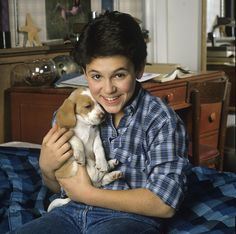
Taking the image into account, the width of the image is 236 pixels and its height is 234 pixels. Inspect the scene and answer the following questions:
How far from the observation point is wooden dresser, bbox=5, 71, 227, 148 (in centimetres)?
229

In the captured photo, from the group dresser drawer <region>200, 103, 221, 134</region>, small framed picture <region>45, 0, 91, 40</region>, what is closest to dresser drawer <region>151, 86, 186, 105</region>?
dresser drawer <region>200, 103, 221, 134</region>

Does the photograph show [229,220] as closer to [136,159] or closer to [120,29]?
[136,159]

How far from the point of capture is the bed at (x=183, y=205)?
1.42m

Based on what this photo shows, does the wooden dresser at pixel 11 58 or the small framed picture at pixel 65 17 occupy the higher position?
the small framed picture at pixel 65 17

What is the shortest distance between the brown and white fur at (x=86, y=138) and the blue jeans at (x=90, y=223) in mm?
95

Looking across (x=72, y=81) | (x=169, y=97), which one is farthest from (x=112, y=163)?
(x=169, y=97)

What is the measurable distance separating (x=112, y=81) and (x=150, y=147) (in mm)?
209

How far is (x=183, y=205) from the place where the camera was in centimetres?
157

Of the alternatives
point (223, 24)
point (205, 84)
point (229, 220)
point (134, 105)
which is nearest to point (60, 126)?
point (134, 105)

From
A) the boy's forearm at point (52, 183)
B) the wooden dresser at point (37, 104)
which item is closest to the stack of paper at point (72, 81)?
the wooden dresser at point (37, 104)

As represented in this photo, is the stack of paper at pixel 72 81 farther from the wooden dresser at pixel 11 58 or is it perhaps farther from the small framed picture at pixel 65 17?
the small framed picture at pixel 65 17

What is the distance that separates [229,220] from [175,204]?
27 centimetres

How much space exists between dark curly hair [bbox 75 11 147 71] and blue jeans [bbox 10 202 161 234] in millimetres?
411

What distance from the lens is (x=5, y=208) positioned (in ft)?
Answer: 5.27
